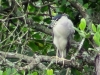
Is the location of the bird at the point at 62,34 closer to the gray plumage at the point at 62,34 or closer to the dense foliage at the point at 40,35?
the gray plumage at the point at 62,34

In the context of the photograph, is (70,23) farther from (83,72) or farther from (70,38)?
(83,72)

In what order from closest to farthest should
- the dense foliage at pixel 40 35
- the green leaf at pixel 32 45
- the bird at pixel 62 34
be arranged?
1. the dense foliage at pixel 40 35
2. the green leaf at pixel 32 45
3. the bird at pixel 62 34

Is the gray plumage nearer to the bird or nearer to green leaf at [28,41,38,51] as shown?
the bird

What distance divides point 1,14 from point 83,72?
1189 mm

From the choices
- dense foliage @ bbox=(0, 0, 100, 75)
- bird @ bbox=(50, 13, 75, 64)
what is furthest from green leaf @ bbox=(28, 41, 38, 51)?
bird @ bbox=(50, 13, 75, 64)

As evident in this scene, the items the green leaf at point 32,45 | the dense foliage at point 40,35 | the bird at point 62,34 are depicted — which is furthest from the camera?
the bird at point 62,34

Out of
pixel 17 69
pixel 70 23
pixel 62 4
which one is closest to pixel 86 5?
pixel 62 4

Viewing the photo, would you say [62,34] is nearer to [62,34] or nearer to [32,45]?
[62,34]

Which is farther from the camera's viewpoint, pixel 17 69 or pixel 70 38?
pixel 70 38

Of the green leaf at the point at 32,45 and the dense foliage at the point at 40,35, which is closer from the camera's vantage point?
the dense foliage at the point at 40,35

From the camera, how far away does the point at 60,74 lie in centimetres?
370

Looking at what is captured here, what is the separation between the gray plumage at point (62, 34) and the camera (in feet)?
15.0

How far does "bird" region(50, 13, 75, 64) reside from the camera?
4.53 m

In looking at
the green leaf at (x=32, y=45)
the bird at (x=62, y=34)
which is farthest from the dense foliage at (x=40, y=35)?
the bird at (x=62, y=34)
